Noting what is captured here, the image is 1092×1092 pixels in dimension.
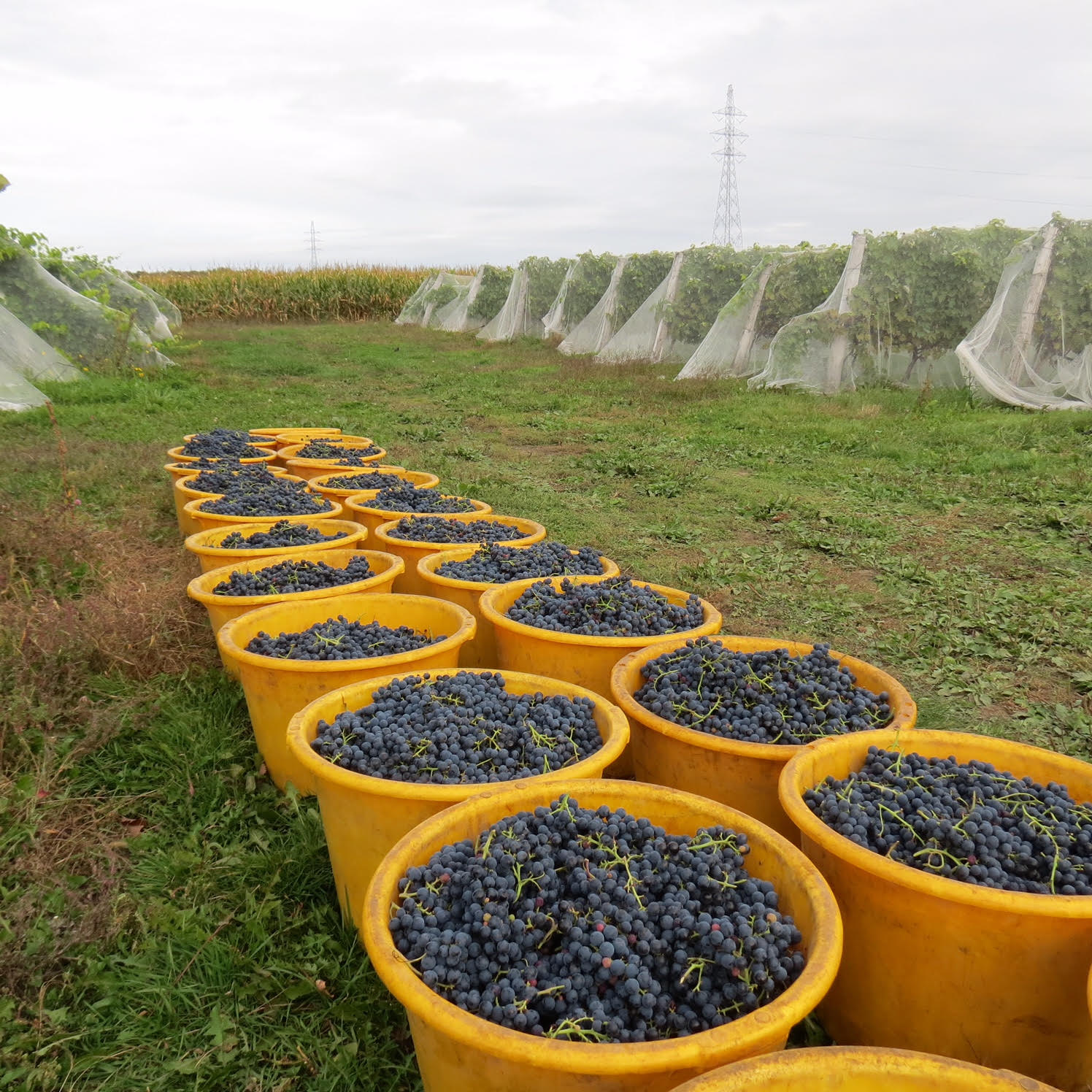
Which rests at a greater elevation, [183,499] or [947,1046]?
[183,499]

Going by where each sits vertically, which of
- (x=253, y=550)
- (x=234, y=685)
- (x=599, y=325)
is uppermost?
(x=599, y=325)

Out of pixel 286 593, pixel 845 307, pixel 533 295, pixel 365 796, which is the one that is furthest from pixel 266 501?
pixel 533 295

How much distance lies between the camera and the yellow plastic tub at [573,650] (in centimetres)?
283

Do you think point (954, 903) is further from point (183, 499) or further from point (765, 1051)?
point (183, 499)

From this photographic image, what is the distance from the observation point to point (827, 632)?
4445 millimetres

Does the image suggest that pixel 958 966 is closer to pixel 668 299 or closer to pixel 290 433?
pixel 290 433

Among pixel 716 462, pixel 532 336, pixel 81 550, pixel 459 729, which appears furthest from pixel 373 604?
pixel 532 336

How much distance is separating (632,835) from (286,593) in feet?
6.82

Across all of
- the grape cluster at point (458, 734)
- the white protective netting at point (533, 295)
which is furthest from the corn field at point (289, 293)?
the grape cluster at point (458, 734)

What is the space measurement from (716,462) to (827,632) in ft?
14.4

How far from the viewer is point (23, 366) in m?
11.2

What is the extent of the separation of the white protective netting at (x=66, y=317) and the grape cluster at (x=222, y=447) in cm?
810

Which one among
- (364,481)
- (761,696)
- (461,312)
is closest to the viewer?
(761,696)

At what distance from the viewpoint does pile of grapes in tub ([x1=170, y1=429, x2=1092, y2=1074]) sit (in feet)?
4.87
